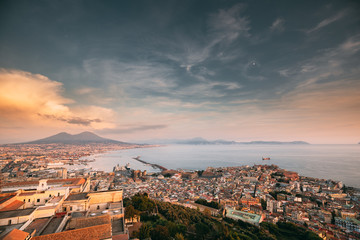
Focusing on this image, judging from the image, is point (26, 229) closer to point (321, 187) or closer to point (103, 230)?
point (103, 230)

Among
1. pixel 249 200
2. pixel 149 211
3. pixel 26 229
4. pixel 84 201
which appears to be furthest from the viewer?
pixel 249 200

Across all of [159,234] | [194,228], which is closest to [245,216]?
[194,228]

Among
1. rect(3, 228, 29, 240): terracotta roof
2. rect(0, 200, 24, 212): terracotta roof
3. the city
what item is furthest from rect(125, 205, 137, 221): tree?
rect(0, 200, 24, 212): terracotta roof

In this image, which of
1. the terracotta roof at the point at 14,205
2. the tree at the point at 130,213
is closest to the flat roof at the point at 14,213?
the terracotta roof at the point at 14,205

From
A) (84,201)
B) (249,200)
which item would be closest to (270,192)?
(249,200)

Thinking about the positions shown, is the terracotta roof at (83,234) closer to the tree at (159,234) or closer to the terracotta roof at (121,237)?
the terracotta roof at (121,237)

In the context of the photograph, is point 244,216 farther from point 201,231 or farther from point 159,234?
point 159,234
